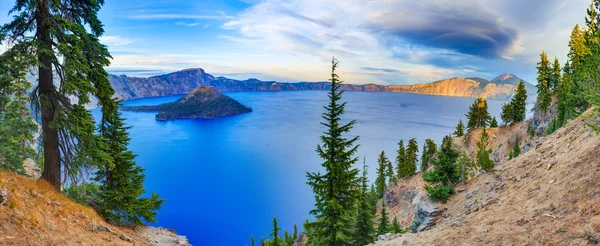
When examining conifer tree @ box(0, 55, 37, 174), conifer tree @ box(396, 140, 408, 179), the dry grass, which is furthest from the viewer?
conifer tree @ box(396, 140, 408, 179)

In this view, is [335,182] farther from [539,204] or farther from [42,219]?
[42,219]

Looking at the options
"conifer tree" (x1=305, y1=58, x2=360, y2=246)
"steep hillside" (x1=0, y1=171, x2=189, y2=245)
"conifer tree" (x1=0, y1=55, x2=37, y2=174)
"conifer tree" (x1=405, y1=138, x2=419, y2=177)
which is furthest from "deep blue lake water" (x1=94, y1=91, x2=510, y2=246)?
"steep hillside" (x1=0, y1=171, x2=189, y2=245)

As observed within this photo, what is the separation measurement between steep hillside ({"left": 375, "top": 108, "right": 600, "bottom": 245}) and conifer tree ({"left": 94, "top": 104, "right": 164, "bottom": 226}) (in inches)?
669

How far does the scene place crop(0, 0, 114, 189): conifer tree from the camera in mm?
11562

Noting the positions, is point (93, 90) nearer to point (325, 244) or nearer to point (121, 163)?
point (121, 163)

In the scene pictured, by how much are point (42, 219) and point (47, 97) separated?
217 inches

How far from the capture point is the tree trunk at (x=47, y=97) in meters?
11.6

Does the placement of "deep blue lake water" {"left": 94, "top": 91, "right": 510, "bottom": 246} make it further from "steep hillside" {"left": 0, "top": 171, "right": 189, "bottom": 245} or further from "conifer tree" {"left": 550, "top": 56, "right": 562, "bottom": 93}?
"conifer tree" {"left": 550, "top": 56, "right": 562, "bottom": 93}

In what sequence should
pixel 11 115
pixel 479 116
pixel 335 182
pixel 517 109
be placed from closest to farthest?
pixel 335 182 → pixel 11 115 → pixel 517 109 → pixel 479 116

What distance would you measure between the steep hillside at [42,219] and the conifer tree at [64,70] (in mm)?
1844

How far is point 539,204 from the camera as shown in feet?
35.8

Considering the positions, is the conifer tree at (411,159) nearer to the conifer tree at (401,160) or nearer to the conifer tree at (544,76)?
the conifer tree at (401,160)

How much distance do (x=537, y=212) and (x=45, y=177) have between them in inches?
854

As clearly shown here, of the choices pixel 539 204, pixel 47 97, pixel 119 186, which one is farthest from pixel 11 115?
pixel 539 204
